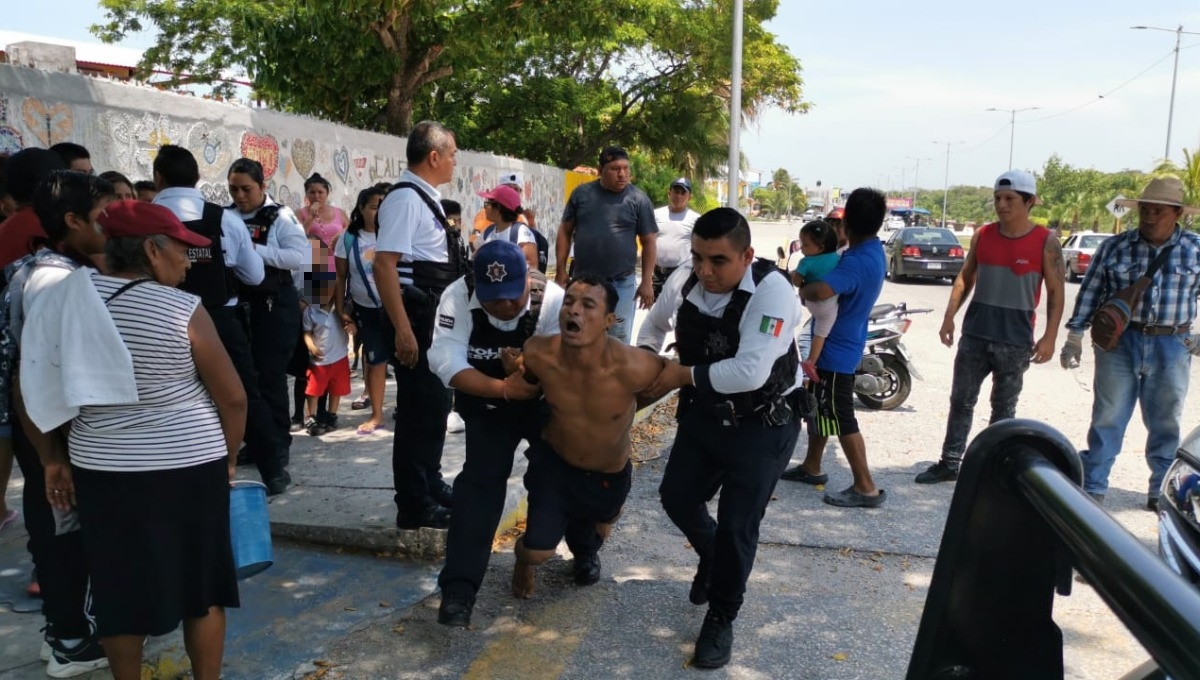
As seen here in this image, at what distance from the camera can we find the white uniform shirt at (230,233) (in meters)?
4.55

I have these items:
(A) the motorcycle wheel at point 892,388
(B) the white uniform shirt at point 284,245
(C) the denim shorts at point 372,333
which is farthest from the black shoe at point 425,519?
(A) the motorcycle wheel at point 892,388

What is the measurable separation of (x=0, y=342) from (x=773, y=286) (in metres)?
2.82

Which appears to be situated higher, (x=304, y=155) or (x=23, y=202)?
(x=304, y=155)

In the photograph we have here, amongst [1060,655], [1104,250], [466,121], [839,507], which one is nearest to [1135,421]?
[1104,250]

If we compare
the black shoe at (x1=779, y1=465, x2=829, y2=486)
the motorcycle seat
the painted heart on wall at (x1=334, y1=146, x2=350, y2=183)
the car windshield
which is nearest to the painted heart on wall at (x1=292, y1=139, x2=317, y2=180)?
the painted heart on wall at (x1=334, y1=146, x2=350, y2=183)

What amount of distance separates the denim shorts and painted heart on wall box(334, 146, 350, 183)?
5411 millimetres

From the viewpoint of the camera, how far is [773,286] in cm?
341

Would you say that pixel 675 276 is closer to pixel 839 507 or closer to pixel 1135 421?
pixel 839 507

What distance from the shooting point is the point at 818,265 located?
220 inches

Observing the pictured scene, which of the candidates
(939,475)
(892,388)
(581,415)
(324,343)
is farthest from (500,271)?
(892,388)

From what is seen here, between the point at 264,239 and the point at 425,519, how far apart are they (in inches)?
82.7

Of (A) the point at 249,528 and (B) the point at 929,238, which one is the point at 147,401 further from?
(B) the point at 929,238

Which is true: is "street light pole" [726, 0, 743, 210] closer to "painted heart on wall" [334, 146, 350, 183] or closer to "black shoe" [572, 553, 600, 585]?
"painted heart on wall" [334, 146, 350, 183]

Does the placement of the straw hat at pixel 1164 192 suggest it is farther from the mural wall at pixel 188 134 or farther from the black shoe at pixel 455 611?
the mural wall at pixel 188 134
